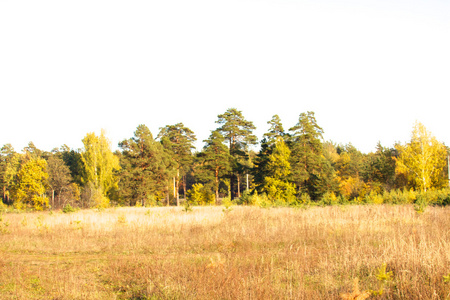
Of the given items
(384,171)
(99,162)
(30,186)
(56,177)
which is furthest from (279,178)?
(56,177)

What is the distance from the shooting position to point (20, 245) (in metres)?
11.2

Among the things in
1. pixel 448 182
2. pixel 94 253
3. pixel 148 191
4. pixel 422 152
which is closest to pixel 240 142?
pixel 148 191

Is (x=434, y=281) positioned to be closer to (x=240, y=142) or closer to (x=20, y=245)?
(x=20, y=245)

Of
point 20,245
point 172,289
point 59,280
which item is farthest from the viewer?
point 20,245

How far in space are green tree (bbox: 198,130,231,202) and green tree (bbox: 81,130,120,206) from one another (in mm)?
12566

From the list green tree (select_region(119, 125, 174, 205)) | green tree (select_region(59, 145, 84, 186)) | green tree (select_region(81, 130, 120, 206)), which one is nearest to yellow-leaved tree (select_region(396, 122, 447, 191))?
green tree (select_region(119, 125, 174, 205))

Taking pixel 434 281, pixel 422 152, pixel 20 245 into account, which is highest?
pixel 422 152

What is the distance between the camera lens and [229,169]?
42.9 meters

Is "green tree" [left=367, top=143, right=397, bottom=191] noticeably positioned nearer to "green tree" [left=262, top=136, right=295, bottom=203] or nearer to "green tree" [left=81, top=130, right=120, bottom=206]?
"green tree" [left=262, top=136, right=295, bottom=203]

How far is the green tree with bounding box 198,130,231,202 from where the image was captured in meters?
42.7

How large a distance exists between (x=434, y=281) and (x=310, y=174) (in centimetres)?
3402

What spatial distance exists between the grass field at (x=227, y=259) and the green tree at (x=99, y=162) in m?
30.7

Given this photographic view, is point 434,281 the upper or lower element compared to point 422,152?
lower

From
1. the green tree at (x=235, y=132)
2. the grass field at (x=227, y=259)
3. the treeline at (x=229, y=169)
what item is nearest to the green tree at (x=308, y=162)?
the treeline at (x=229, y=169)
